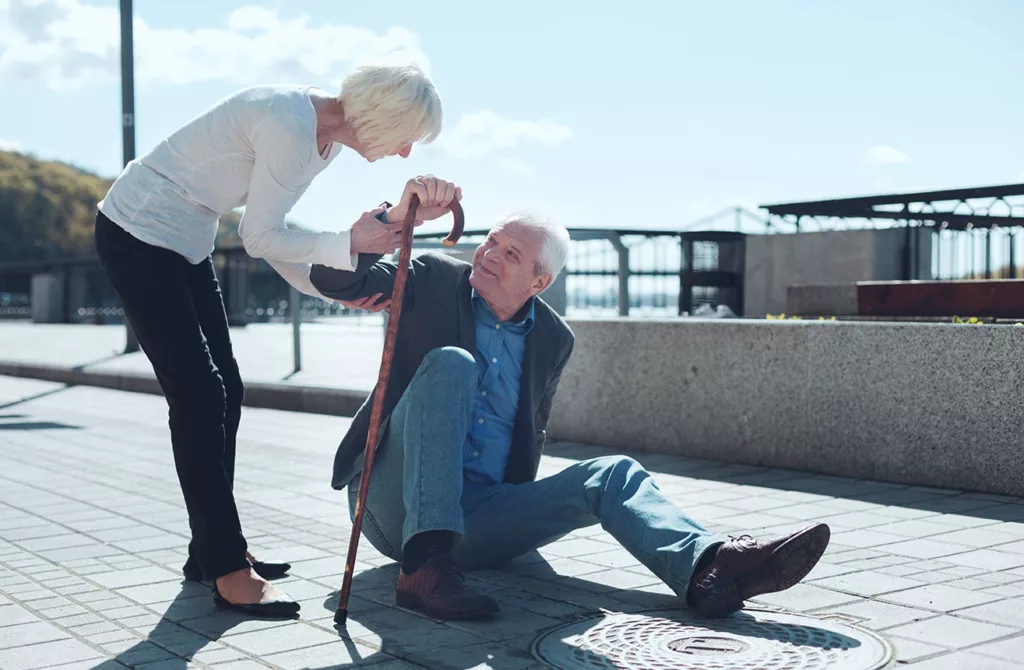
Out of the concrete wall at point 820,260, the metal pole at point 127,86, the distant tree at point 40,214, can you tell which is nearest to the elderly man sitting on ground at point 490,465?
the concrete wall at point 820,260

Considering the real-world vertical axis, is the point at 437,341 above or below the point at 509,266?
below

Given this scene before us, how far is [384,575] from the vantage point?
3.93 m

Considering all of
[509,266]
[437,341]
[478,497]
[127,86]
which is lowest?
[478,497]

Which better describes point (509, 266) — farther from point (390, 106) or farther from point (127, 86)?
point (127, 86)

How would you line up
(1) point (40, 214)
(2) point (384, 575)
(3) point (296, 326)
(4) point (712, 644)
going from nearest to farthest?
(4) point (712, 644) → (2) point (384, 575) → (3) point (296, 326) → (1) point (40, 214)

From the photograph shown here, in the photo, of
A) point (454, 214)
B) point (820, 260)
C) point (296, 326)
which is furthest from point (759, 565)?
point (820, 260)

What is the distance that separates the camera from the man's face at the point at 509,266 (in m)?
3.63

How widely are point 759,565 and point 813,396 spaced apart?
2.92m

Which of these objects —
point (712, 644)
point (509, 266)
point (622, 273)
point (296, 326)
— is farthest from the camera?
point (296, 326)

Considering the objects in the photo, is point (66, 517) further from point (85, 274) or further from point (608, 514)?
point (85, 274)

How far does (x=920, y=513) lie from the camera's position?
195 inches

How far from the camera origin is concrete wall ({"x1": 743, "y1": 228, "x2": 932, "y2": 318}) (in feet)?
39.9

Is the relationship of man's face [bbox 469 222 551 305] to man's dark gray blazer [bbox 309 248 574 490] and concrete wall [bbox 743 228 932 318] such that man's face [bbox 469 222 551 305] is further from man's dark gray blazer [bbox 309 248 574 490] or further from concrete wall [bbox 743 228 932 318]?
concrete wall [bbox 743 228 932 318]

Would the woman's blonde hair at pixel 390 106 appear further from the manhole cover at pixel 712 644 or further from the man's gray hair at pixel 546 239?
the manhole cover at pixel 712 644
